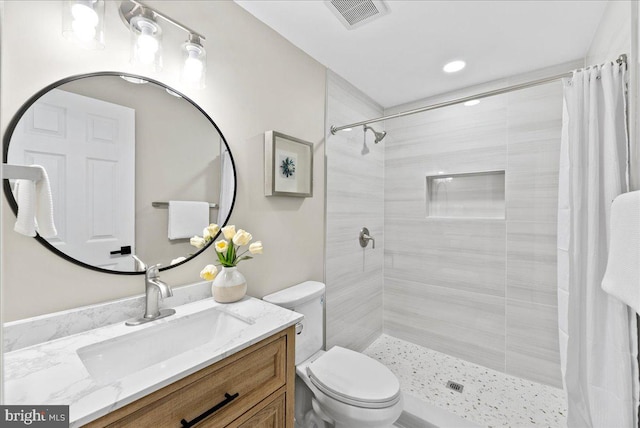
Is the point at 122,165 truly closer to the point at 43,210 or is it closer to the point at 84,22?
the point at 84,22

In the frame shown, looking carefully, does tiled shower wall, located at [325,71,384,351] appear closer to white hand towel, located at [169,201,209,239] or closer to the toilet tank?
the toilet tank

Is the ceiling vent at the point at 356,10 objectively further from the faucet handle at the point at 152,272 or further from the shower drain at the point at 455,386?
the shower drain at the point at 455,386

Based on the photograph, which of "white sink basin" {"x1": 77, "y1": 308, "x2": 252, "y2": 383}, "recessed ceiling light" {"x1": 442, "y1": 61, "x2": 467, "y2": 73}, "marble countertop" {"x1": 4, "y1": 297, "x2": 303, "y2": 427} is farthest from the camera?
"recessed ceiling light" {"x1": 442, "y1": 61, "x2": 467, "y2": 73}

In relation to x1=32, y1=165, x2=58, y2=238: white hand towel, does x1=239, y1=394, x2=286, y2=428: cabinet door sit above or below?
below

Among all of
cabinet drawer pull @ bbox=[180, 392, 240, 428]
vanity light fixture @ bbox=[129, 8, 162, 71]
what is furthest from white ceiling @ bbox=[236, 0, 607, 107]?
cabinet drawer pull @ bbox=[180, 392, 240, 428]

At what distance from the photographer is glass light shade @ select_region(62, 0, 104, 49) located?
95cm

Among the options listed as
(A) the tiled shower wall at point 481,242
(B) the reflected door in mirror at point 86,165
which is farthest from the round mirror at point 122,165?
(A) the tiled shower wall at point 481,242

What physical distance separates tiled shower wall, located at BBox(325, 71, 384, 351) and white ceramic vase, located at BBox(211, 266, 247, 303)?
33.7 inches

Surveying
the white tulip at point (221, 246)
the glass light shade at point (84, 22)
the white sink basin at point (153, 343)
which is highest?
the glass light shade at point (84, 22)

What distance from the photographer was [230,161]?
4.71 feet

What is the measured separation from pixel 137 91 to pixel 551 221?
8.31 ft

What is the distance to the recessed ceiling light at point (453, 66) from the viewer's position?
78.8 inches

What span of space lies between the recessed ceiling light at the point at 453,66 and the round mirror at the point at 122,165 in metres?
1.66

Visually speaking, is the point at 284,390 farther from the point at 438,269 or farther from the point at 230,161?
the point at 438,269
